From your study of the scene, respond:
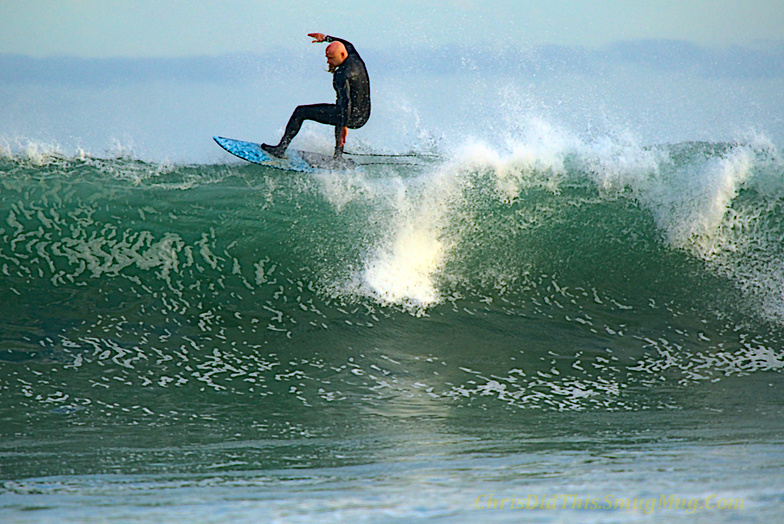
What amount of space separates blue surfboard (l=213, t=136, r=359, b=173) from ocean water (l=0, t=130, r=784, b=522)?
0.53 ft

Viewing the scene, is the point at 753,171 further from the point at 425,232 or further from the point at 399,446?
the point at 399,446

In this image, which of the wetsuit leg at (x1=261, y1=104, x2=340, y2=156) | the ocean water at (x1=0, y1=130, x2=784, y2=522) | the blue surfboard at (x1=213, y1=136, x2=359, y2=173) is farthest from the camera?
the blue surfboard at (x1=213, y1=136, x2=359, y2=173)

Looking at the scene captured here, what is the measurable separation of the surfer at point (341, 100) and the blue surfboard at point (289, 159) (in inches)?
4.6

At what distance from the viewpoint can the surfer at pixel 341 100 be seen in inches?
230

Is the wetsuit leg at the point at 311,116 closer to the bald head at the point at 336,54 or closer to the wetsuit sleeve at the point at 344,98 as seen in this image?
the wetsuit sleeve at the point at 344,98

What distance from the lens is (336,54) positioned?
5.81 meters

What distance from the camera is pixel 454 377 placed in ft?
13.6

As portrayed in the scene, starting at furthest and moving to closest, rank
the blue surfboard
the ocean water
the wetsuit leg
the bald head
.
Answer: the blue surfboard → the wetsuit leg → the bald head → the ocean water

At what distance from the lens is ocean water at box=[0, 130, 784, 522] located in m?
2.36

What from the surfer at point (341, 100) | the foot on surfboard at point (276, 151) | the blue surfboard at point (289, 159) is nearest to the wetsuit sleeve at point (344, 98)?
the surfer at point (341, 100)

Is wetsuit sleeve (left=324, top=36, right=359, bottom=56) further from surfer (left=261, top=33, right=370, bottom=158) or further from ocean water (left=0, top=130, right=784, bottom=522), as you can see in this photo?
ocean water (left=0, top=130, right=784, bottom=522)

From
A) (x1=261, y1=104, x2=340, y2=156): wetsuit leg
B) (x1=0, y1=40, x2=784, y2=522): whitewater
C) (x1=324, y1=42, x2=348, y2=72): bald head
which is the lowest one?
(x1=0, y1=40, x2=784, y2=522): whitewater

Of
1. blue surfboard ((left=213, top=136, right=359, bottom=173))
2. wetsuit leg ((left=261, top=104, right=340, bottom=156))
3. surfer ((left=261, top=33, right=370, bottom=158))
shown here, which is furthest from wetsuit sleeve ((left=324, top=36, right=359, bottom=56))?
blue surfboard ((left=213, top=136, right=359, bottom=173))

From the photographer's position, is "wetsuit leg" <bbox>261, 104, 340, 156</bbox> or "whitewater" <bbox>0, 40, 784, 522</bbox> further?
"wetsuit leg" <bbox>261, 104, 340, 156</bbox>
